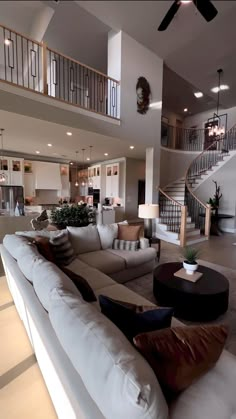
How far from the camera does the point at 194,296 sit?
2.25 metres

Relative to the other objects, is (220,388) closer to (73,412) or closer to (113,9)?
(73,412)

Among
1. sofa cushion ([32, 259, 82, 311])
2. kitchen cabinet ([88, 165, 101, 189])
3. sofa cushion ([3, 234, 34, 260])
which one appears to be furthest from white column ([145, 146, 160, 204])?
sofa cushion ([32, 259, 82, 311])

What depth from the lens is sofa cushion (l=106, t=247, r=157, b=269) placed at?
3128 mm

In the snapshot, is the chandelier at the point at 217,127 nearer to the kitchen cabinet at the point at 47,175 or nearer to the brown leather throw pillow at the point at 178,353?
the kitchen cabinet at the point at 47,175

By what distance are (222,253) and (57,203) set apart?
23.6ft

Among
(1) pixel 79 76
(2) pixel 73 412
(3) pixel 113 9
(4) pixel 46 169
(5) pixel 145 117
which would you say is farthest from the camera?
(4) pixel 46 169

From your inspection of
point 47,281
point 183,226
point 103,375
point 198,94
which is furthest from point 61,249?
point 198,94

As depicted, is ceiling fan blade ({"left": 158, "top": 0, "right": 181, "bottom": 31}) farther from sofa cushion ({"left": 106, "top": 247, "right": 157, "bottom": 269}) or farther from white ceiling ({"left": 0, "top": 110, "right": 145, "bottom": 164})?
white ceiling ({"left": 0, "top": 110, "right": 145, "bottom": 164})

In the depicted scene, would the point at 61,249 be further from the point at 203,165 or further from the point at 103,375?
the point at 203,165

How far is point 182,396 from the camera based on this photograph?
98 cm

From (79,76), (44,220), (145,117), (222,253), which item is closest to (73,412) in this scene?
(44,220)

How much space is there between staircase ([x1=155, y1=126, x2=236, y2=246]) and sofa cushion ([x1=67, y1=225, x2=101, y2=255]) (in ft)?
9.35

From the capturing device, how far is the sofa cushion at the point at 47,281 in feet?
4.47

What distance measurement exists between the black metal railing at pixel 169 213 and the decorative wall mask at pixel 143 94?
93.4 inches
